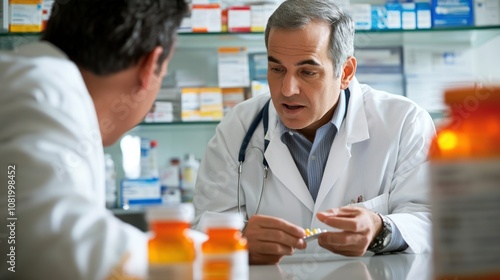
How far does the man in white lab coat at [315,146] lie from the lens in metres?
2.47

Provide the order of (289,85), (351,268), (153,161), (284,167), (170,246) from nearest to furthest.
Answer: (170,246) → (351,268) → (289,85) → (284,167) → (153,161)

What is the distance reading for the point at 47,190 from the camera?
3.11 ft

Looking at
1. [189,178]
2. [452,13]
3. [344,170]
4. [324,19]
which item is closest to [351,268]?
[344,170]

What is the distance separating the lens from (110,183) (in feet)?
12.3

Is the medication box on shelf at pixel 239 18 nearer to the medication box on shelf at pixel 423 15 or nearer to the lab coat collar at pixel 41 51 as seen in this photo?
the medication box on shelf at pixel 423 15

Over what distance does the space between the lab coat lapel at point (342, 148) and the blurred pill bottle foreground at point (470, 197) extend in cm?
174

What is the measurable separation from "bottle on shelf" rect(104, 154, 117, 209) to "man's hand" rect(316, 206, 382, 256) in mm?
2053

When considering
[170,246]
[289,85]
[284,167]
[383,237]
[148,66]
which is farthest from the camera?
[284,167]

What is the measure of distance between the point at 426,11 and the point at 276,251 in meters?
2.37

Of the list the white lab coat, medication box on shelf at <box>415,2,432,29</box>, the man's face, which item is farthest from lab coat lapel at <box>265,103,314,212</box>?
medication box on shelf at <box>415,2,432,29</box>

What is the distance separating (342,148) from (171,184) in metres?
1.49

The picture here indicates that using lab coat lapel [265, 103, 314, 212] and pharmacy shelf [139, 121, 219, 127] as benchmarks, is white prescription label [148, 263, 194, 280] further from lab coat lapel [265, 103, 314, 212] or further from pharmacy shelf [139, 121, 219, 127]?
pharmacy shelf [139, 121, 219, 127]

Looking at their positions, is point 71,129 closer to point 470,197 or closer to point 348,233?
point 470,197

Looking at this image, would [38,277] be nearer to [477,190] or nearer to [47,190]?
[47,190]
